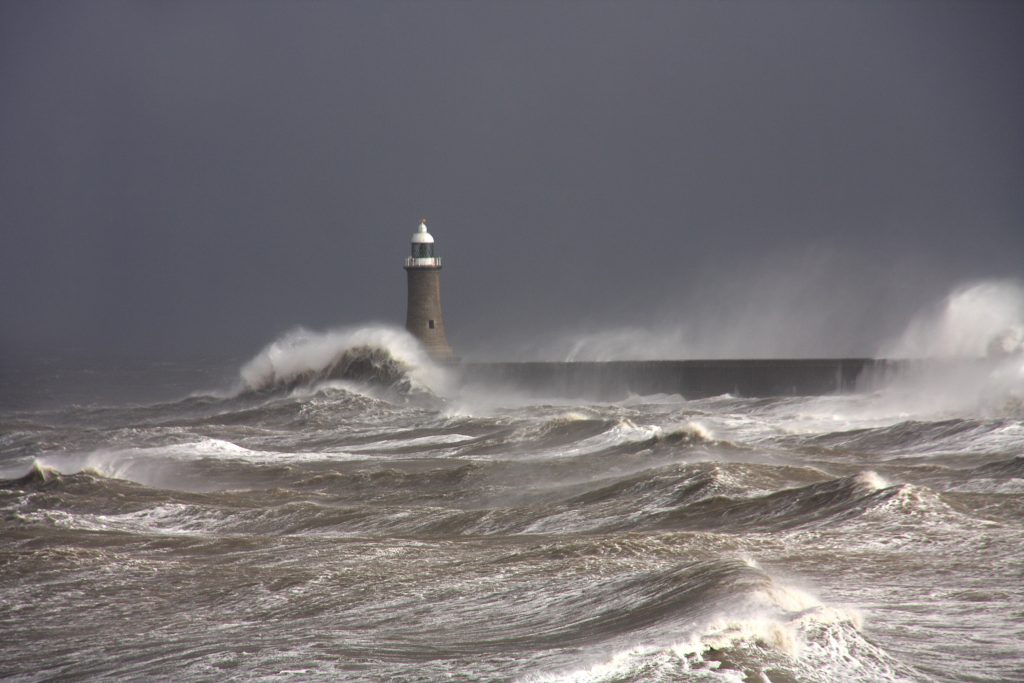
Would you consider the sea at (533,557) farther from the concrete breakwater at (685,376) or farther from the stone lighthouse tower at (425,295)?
the stone lighthouse tower at (425,295)

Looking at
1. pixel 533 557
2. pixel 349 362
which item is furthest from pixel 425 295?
pixel 533 557

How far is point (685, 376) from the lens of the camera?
31.0m

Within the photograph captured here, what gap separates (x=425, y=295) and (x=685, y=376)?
8.64m

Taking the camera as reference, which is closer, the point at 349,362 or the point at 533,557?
the point at 533,557

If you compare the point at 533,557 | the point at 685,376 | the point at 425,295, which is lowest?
the point at 533,557

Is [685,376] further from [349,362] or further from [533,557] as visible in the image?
[533,557]

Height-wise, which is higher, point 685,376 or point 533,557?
point 685,376

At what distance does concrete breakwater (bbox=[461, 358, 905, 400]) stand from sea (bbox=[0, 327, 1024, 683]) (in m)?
8.00

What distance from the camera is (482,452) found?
59.8 ft

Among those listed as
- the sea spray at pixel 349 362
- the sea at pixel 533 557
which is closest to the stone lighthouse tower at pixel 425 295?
the sea spray at pixel 349 362

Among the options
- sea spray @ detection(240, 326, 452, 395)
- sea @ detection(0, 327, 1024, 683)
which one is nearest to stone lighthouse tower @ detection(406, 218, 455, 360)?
sea spray @ detection(240, 326, 452, 395)

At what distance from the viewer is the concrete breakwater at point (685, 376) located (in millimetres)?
27484

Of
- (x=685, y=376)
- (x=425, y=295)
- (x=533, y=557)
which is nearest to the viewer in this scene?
(x=533, y=557)

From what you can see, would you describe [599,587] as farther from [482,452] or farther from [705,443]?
[482,452]
